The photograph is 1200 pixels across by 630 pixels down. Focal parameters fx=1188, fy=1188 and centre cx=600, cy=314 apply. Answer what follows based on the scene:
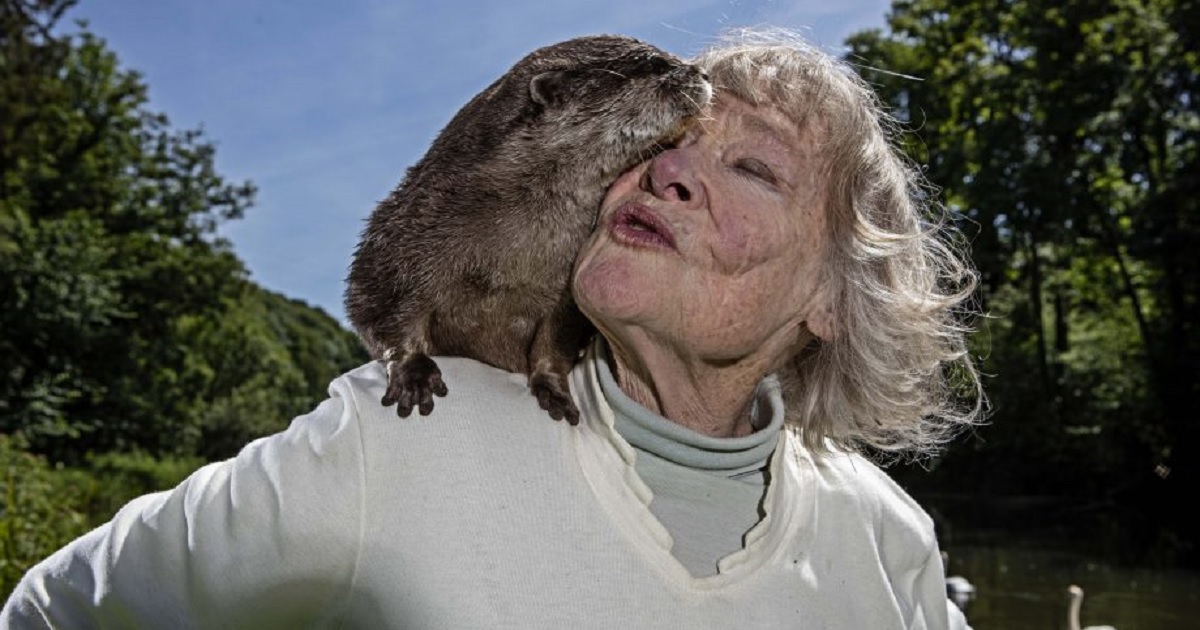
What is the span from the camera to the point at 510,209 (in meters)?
2.84

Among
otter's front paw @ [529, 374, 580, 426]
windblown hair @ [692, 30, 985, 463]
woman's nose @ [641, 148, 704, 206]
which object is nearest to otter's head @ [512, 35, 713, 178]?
windblown hair @ [692, 30, 985, 463]

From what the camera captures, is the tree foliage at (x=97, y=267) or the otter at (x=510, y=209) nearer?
the otter at (x=510, y=209)

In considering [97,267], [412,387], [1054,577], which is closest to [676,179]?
[412,387]

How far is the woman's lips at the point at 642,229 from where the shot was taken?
1.93 metres

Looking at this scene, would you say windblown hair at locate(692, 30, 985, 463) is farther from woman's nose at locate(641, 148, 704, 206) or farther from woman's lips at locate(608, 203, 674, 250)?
woman's lips at locate(608, 203, 674, 250)

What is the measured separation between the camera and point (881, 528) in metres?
2.09

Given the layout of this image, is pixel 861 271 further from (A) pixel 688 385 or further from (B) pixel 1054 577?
(B) pixel 1054 577

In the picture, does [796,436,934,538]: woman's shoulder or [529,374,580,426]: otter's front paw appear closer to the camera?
[529,374,580,426]: otter's front paw

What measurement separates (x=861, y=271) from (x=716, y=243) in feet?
1.19

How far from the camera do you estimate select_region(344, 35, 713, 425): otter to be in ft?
8.67

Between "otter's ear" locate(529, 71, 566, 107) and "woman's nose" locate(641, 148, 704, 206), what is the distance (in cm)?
97

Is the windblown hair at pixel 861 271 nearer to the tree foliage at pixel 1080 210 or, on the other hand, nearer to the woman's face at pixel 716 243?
the woman's face at pixel 716 243

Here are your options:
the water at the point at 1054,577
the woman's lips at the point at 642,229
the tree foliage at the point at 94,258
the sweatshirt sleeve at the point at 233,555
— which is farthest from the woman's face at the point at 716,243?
the tree foliage at the point at 94,258

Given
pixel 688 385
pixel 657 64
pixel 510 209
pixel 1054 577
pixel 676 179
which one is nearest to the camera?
pixel 676 179
